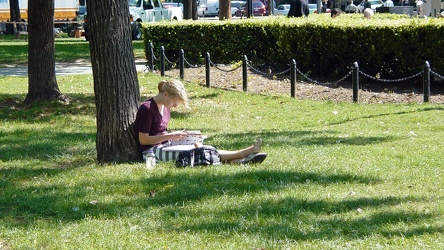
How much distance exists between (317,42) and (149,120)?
9.89 metres

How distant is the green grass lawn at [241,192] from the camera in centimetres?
560

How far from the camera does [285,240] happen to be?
5.48 metres

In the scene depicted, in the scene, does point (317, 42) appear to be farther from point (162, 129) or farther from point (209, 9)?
point (209, 9)

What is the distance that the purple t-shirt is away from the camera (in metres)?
8.38

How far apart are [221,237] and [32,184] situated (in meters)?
2.68

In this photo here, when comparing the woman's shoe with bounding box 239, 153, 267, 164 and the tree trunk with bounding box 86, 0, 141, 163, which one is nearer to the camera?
the woman's shoe with bounding box 239, 153, 267, 164

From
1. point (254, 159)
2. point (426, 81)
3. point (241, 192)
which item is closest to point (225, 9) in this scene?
point (426, 81)

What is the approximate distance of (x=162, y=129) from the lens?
8.55 metres

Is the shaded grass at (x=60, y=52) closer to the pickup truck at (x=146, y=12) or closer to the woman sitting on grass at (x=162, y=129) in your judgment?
the pickup truck at (x=146, y=12)

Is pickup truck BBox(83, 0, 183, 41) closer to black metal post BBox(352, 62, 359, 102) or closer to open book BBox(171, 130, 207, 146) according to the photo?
black metal post BBox(352, 62, 359, 102)

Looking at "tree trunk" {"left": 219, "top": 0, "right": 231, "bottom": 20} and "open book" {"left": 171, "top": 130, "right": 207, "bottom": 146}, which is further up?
"tree trunk" {"left": 219, "top": 0, "right": 231, "bottom": 20}

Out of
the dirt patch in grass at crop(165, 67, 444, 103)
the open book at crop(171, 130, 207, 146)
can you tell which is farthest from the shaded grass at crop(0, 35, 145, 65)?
the open book at crop(171, 130, 207, 146)

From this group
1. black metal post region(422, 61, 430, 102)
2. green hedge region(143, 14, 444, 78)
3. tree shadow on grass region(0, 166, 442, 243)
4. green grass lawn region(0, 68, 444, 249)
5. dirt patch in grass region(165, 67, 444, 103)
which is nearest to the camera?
green grass lawn region(0, 68, 444, 249)

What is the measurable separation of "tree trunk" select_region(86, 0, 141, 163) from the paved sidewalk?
1252 centimetres
